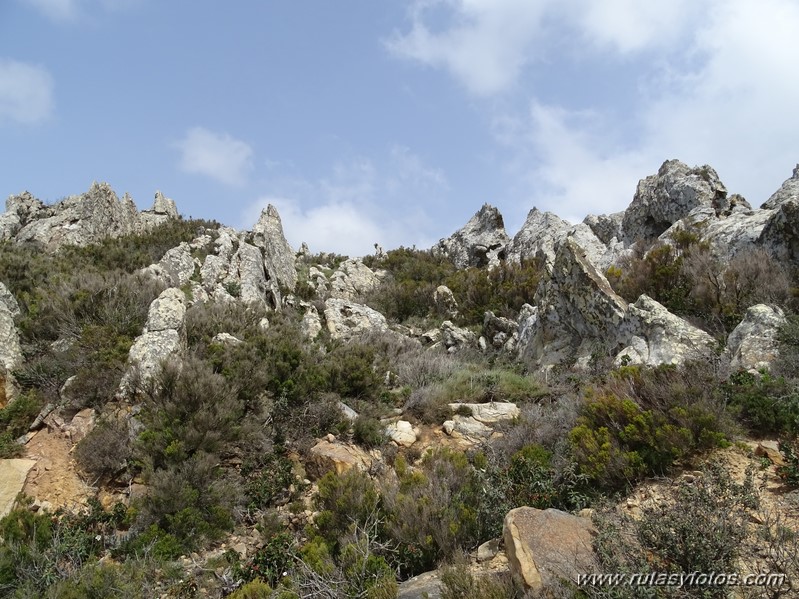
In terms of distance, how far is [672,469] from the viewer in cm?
429

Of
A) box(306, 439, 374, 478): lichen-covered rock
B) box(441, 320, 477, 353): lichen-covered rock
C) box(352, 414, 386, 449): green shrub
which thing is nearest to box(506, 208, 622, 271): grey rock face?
box(441, 320, 477, 353): lichen-covered rock

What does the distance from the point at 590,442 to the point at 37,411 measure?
7080 millimetres

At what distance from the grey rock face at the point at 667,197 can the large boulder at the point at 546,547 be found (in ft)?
52.8

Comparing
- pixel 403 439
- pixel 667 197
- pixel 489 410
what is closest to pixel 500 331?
pixel 489 410

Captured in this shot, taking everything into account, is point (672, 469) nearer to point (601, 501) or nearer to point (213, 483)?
point (601, 501)

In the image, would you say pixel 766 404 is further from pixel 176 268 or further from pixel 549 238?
pixel 549 238

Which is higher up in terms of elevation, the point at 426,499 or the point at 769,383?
the point at 769,383

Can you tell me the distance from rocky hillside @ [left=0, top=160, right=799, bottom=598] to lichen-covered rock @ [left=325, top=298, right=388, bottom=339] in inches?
25.3

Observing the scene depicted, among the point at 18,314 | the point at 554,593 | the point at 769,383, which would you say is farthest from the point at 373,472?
the point at 18,314

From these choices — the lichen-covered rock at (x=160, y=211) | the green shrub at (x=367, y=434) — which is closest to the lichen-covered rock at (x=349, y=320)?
the green shrub at (x=367, y=434)

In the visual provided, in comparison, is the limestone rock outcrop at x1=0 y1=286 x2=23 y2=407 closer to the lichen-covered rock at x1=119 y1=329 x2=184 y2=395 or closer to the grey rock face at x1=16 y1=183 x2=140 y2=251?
the lichen-covered rock at x1=119 y1=329 x2=184 y2=395

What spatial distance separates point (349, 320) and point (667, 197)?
13319 millimetres

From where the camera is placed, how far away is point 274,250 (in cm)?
1677

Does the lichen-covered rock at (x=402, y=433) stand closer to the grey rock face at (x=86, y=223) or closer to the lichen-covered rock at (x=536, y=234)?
the lichen-covered rock at (x=536, y=234)
